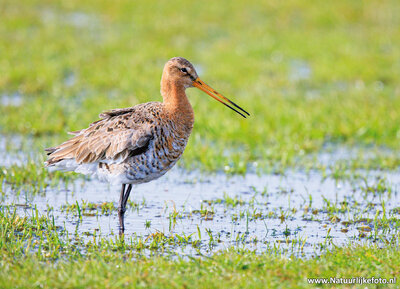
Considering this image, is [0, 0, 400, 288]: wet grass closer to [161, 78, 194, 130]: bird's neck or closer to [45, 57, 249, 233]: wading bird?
[45, 57, 249, 233]: wading bird

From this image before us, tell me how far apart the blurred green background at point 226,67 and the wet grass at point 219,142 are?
0.15 feet

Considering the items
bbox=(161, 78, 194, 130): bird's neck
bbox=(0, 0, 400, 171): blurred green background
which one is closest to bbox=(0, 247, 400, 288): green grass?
bbox=(161, 78, 194, 130): bird's neck

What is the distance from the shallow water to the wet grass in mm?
29

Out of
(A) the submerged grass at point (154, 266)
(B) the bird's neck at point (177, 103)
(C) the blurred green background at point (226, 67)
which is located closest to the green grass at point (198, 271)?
(A) the submerged grass at point (154, 266)

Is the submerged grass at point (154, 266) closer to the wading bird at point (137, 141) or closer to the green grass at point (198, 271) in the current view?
the green grass at point (198, 271)

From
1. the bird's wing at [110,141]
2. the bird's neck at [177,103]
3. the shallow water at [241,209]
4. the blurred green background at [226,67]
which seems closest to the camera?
the shallow water at [241,209]

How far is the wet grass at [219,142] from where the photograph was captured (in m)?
5.57

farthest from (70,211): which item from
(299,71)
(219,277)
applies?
(299,71)

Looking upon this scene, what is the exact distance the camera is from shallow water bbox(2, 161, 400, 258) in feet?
21.1

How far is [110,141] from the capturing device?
264 inches

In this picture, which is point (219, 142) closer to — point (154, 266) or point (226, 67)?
point (226, 67)

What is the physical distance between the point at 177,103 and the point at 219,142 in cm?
338

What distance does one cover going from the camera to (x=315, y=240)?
6441mm

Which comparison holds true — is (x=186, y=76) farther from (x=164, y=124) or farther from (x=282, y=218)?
(x=282, y=218)
